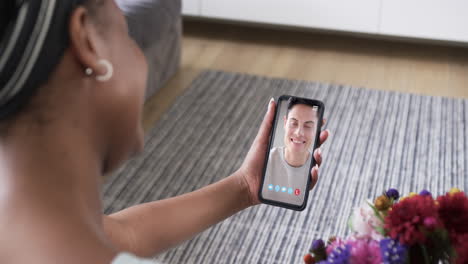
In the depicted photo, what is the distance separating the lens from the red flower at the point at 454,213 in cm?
86

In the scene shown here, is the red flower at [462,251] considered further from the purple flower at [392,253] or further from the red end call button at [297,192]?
the red end call button at [297,192]

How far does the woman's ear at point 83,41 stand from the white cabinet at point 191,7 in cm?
274

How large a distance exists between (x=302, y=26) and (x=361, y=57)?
33 cm

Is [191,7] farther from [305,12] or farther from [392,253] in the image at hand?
[392,253]

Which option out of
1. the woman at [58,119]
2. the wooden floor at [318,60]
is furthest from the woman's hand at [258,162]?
the wooden floor at [318,60]

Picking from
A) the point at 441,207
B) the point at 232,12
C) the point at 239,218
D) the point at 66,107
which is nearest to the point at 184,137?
the point at 239,218

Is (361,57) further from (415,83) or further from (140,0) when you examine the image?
(140,0)

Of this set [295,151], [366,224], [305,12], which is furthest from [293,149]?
[305,12]

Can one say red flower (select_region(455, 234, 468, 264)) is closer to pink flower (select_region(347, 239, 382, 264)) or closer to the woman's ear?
pink flower (select_region(347, 239, 382, 264))

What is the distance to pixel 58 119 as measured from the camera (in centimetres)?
61

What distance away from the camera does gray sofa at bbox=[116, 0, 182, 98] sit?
7.97 feet

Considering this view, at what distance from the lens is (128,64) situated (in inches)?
26.9

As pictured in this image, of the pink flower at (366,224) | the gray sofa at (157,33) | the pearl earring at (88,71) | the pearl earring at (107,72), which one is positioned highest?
the pearl earring at (88,71)

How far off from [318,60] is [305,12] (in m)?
0.25
